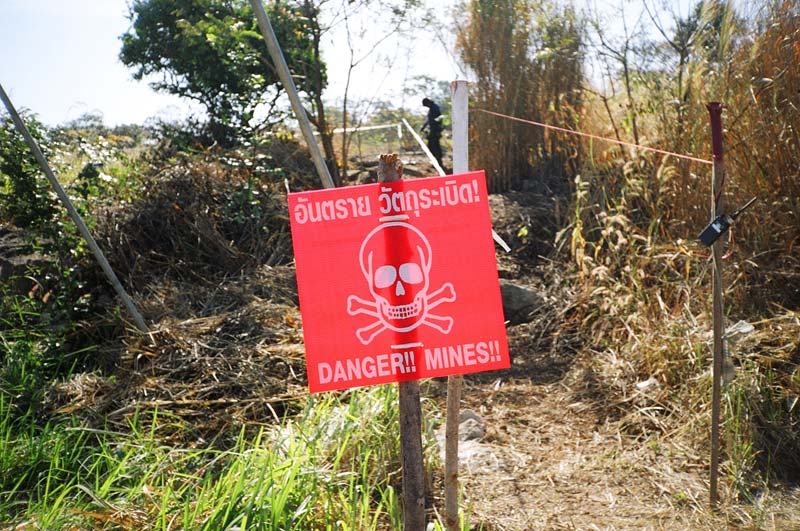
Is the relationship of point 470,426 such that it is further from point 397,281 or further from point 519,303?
point 397,281

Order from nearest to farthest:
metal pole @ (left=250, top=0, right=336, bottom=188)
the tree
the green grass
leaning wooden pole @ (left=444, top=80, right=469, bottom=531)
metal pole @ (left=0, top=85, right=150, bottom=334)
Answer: leaning wooden pole @ (left=444, top=80, right=469, bottom=531)
the green grass
metal pole @ (left=250, top=0, right=336, bottom=188)
metal pole @ (left=0, top=85, right=150, bottom=334)
the tree

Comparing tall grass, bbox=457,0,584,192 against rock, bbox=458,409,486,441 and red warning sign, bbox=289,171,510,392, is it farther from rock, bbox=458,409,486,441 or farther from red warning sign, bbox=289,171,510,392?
red warning sign, bbox=289,171,510,392

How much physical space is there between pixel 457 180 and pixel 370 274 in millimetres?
372

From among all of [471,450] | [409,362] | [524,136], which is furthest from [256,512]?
[524,136]

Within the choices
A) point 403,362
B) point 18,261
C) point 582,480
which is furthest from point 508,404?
point 18,261

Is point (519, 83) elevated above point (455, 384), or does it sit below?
above

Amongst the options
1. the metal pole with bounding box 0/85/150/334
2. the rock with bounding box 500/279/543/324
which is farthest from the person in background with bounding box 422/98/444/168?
the metal pole with bounding box 0/85/150/334

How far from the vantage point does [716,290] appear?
3.13 m

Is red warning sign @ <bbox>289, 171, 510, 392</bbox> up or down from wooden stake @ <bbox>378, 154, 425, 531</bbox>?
up

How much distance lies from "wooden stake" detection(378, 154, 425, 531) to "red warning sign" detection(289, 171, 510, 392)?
8 cm

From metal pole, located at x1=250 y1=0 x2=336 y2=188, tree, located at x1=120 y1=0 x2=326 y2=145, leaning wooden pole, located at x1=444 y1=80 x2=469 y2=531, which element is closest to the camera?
leaning wooden pole, located at x1=444 y1=80 x2=469 y2=531

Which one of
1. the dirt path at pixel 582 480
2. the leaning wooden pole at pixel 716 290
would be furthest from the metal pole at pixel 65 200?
the leaning wooden pole at pixel 716 290

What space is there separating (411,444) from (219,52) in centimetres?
582

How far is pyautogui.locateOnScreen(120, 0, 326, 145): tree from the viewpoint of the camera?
7242 millimetres
